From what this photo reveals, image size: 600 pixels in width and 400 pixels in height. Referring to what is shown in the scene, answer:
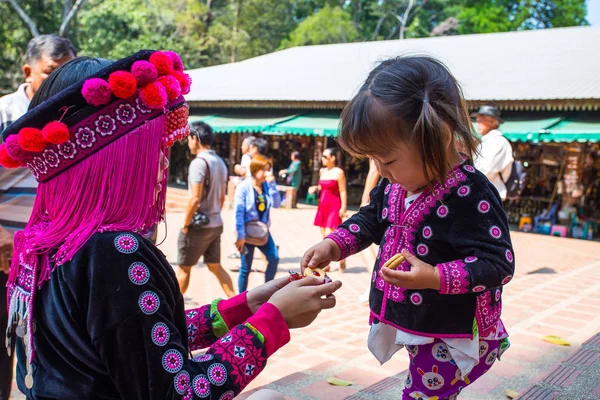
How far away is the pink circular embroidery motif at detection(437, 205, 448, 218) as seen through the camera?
182 cm

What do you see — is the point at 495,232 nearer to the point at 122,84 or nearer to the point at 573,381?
the point at 122,84

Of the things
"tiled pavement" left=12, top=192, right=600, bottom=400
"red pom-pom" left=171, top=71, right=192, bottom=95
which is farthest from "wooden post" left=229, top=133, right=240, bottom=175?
"red pom-pom" left=171, top=71, right=192, bottom=95

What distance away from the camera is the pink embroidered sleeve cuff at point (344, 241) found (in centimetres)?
206

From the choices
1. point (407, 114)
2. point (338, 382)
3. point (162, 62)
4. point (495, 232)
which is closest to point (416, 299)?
point (495, 232)

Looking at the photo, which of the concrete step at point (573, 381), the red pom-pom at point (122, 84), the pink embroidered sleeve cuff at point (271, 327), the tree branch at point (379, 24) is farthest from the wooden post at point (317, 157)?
the tree branch at point (379, 24)

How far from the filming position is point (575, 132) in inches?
422

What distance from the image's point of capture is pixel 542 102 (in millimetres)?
11562

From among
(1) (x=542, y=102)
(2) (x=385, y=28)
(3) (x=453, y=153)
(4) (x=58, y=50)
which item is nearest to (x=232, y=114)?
(1) (x=542, y=102)

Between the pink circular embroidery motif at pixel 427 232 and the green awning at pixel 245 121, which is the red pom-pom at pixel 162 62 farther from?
the green awning at pixel 245 121

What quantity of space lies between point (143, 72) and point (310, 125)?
12.9m

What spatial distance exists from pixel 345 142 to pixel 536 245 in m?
9.23

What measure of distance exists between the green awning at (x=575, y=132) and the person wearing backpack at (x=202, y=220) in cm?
813

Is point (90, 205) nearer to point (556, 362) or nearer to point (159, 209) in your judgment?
point (159, 209)

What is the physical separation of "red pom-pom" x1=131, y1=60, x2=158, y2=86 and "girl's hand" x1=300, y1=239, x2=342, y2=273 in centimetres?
84
